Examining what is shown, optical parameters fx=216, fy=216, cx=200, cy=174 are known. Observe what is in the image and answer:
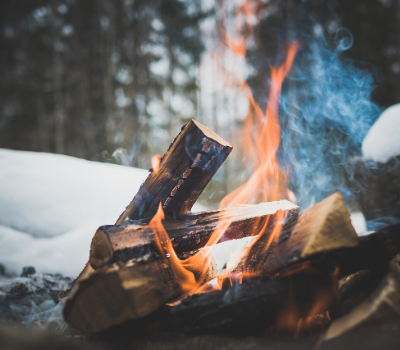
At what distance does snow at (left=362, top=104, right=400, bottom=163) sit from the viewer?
2867 millimetres

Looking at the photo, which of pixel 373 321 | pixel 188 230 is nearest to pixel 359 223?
pixel 373 321

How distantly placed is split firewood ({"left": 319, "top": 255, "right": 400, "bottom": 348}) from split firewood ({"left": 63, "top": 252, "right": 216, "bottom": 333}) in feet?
2.53

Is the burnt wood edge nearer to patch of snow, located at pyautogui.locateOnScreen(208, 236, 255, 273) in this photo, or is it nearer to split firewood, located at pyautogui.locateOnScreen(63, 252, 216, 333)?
split firewood, located at pyautogui.locateOnScreen(63, 252, 216, 333)

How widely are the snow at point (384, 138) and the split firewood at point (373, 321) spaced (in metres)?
2.73

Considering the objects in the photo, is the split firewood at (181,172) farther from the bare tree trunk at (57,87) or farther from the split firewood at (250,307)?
the bare tree trunk at (57,87)

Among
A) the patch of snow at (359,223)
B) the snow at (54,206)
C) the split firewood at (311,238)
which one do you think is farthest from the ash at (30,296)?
the patch of snow at (359,223)

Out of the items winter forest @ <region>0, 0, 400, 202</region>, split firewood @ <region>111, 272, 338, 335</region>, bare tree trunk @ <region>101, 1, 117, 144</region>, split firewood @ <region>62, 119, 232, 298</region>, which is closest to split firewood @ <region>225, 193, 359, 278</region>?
split firewood @ <region>111, 272, 338, 335</region>

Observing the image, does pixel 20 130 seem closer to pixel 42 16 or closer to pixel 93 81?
pixel 93 81

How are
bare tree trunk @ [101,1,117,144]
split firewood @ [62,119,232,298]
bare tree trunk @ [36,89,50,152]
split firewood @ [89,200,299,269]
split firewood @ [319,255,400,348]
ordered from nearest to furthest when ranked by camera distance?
1. split firewood @ [319,255,400,348]
2. split firewood @ [89,200,299,269]
3. split firewood @ [62,119,232,298]
4. bare tree trunk @ [101,1,117,144]
5. bare tree trunk @ [36,89,50,152]

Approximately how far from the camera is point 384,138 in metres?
2.99

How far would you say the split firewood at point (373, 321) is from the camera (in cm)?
88

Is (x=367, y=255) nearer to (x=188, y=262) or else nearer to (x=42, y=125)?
(x=188, y=262)

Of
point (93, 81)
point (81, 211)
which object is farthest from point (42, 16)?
point (81, 211)

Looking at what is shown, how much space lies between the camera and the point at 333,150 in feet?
11.7
